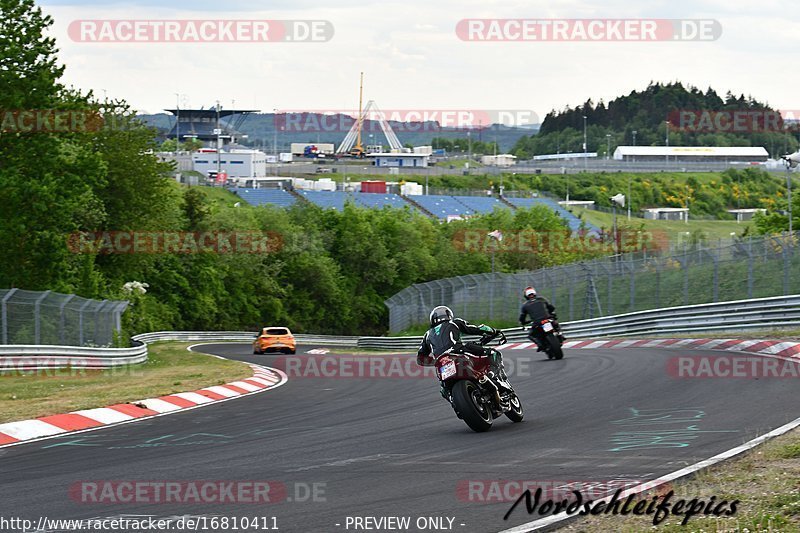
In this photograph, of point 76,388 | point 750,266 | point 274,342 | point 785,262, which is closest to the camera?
point 76,388

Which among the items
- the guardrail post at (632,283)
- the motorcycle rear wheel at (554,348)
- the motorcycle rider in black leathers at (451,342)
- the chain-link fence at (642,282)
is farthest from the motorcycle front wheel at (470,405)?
the guardrail post at (632,283)

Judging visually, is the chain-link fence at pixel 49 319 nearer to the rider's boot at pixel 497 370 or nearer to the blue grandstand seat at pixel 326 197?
the rider's boot at pixel 497 370

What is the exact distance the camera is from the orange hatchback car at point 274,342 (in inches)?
1714

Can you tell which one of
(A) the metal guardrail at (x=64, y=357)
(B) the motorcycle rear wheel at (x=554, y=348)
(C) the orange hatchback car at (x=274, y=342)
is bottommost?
(C) the orange hatchback car at (x=274, y=342)

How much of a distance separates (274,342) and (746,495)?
36.8 m

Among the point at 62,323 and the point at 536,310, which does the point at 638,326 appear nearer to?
the point at 536,310

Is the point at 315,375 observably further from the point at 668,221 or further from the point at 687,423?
the point at 668,221

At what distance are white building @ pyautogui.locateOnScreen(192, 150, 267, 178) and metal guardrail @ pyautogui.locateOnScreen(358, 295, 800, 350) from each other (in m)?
136

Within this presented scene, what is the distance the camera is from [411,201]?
126 metres

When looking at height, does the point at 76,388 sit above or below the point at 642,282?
below

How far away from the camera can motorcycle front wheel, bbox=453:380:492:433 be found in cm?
1197

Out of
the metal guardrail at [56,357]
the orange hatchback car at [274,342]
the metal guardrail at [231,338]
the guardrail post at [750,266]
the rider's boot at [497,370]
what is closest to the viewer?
the rider's boot at [497,370]

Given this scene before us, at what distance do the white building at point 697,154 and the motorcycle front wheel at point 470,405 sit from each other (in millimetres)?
160310

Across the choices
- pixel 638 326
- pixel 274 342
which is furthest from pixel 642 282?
pixel 274 342
